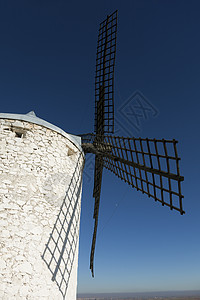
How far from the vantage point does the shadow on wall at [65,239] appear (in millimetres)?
3967

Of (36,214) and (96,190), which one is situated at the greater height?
(96,190)

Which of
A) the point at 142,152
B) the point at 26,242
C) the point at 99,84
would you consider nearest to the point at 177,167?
the point at 142,152

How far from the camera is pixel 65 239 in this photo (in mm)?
4453

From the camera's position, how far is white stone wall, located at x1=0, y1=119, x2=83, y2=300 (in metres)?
3.55

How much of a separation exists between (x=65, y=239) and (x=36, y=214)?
0.94 metres

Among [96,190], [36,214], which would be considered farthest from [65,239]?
[96,190]

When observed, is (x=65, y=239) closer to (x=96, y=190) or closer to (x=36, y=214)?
(x=36, y=214)

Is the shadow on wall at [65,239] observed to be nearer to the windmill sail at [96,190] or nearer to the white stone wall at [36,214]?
the white stone wall at [36,214]

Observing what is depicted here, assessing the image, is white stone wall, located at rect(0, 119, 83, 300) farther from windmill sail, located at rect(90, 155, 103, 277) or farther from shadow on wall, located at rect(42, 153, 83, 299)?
windmill sail, located at rect(90, 155, 103, 277)

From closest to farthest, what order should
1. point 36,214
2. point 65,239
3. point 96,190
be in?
point 36,214 < point 65,239 < point 96,190

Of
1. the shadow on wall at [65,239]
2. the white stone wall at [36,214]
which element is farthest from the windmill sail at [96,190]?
the white stone wall at [36,214]

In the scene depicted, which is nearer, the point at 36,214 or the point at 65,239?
the point at 36,214

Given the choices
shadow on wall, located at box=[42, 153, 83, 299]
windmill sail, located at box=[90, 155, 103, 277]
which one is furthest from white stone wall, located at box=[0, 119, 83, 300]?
windmill sail, located at box=[90, 155, 103, 277]

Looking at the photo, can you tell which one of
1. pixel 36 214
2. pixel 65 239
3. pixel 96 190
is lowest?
pixel 65 239
